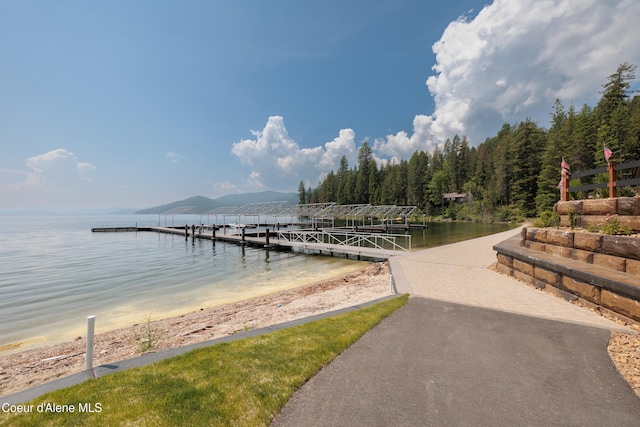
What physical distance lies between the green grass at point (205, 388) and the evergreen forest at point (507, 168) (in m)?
11.7

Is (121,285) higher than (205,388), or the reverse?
(205,388)

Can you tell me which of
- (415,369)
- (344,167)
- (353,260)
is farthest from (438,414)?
(344,167)

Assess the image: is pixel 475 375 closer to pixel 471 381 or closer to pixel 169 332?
pixel 471 381

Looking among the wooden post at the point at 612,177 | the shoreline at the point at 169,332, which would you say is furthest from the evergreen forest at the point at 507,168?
the shoreline at the point at 169,332

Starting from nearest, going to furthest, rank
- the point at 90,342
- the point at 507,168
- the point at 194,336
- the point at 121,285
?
the point at 90,342 < the point at 194,336 < the point at 121,285 < the point at 507,168

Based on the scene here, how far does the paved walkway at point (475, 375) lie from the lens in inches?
119

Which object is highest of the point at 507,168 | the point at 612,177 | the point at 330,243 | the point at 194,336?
the point at 507,168

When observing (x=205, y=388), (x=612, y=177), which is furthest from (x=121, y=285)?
(x=612, y=177)

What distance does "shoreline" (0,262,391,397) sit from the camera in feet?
20.6

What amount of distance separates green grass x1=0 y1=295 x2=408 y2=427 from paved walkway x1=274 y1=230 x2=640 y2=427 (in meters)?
0.28

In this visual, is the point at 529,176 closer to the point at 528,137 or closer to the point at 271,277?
the point at 528,137

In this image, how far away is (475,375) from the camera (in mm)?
3812

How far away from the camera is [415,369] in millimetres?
3979

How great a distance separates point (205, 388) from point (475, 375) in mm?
3610
